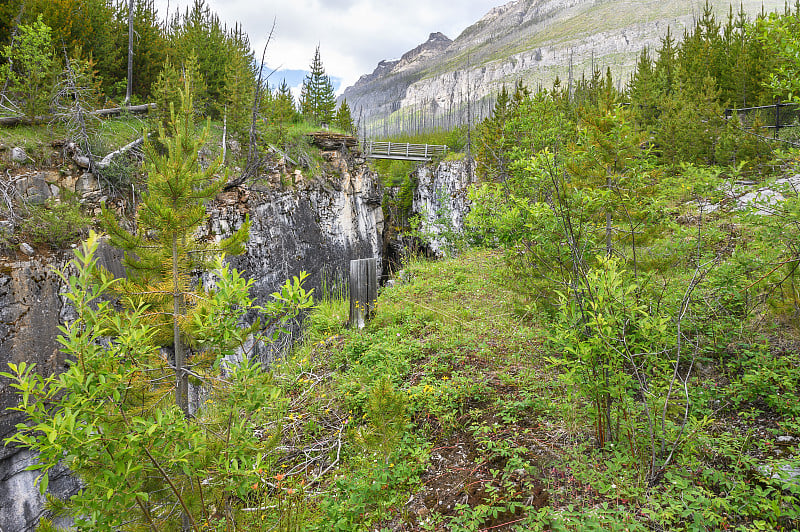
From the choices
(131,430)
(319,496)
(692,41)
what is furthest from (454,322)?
(692,41)

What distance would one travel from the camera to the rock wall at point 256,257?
217 inches

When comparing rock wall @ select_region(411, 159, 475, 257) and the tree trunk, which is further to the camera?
rock wall @ select_region(411, 159, 475, 257)

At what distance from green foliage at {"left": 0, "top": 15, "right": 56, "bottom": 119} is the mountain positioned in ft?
163

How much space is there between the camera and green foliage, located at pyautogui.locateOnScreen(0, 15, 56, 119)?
7105 millimetres

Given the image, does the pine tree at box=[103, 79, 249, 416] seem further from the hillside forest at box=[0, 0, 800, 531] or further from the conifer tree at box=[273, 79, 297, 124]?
the conifer tree at box=[273, 79, 297, 124]

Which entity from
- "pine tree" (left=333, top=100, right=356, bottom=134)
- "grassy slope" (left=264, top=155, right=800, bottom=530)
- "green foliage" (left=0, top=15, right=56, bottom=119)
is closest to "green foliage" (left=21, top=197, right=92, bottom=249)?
"green foliage" (left=0, top=15, right=56, bottom=119)

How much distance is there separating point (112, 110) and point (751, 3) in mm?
108169

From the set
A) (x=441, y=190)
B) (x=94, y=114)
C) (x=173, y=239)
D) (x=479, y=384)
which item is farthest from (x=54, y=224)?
(x=441, y=190)

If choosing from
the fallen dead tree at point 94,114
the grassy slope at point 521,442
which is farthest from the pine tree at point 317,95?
the grassy slope at point 521,442

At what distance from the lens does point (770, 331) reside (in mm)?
3551

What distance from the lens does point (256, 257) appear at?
32.1 feet

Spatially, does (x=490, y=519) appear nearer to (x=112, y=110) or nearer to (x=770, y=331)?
(x=770, y=331)

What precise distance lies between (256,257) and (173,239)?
7.73 meters

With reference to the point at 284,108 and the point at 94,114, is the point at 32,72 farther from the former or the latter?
the point at 284,108
